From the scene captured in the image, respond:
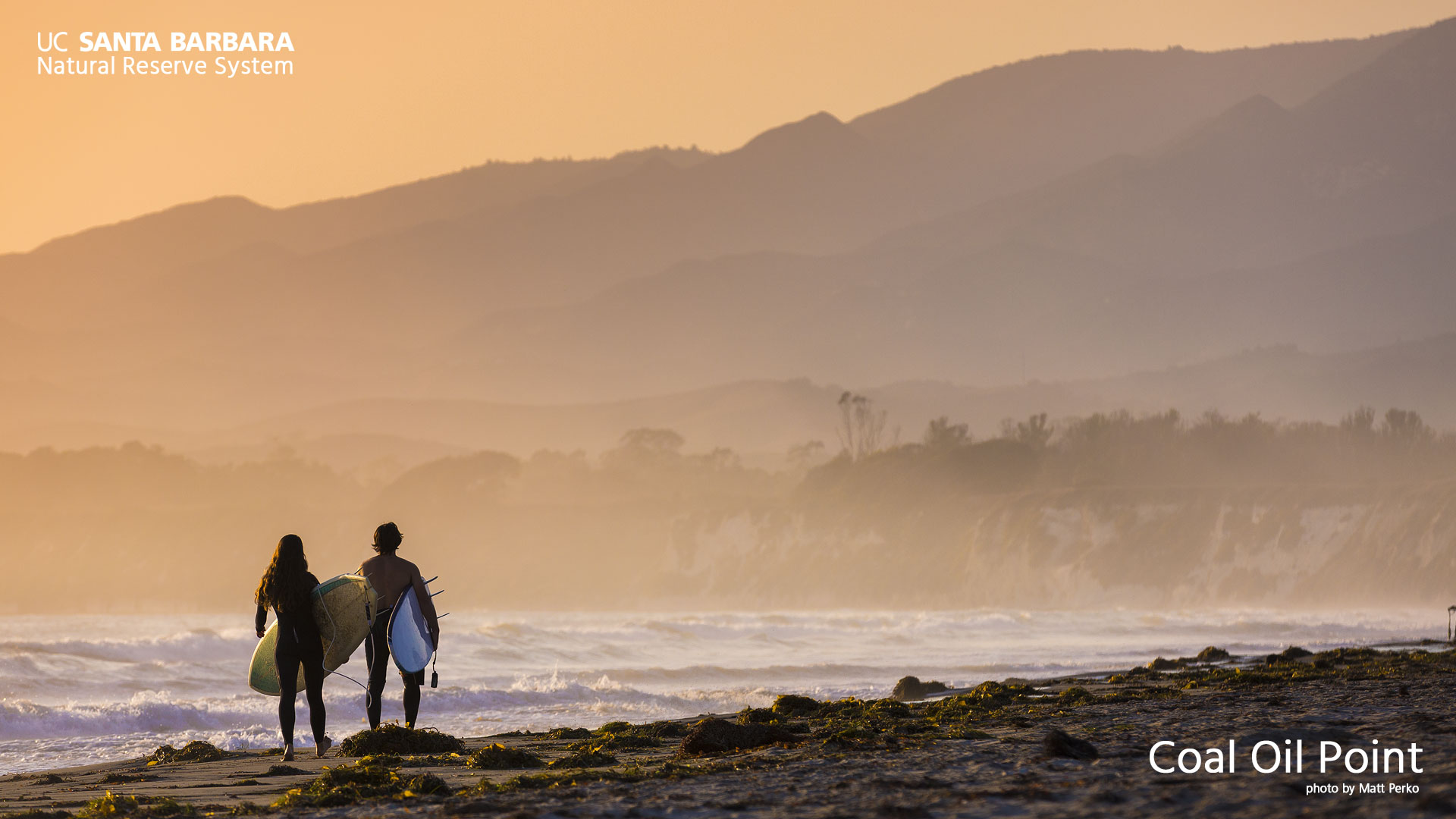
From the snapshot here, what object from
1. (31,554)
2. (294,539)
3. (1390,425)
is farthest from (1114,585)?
(31,554)

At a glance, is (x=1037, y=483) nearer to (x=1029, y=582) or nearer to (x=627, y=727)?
(x=1029, y=582)

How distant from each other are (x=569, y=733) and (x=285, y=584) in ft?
13.5

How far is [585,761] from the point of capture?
1091cm

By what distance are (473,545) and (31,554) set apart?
49514mm

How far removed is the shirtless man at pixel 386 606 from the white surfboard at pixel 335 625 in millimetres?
91

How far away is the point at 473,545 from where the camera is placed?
138 metres

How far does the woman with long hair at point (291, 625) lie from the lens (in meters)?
11.2

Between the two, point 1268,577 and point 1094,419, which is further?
point 1094,419

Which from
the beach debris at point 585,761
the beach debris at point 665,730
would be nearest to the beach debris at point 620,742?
the beach debris at point 665,730

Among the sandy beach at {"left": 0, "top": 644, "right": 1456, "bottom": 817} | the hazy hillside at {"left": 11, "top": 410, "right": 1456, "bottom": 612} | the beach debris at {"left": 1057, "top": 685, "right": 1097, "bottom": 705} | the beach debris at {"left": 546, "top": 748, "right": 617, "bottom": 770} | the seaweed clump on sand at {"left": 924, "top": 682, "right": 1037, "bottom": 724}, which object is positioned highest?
the hazy hillside at {"left": 11, "top": 410, "right": 1456, "bottom": 612}

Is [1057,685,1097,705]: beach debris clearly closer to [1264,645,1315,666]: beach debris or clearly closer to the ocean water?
the ocean water

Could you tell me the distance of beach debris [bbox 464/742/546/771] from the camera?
1065 centimetres

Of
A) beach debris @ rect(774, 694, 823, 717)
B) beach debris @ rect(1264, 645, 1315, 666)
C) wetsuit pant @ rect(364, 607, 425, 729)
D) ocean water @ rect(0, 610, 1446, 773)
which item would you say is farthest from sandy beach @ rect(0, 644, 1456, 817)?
beach debris @ rect(1264, 645, 1315, 666)

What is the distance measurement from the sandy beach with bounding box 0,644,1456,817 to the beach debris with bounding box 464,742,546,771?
0.02m
